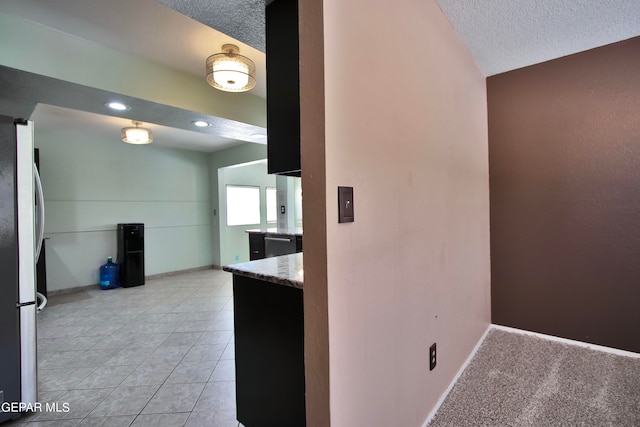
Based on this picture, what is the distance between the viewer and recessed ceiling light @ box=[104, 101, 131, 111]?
96.8 inches

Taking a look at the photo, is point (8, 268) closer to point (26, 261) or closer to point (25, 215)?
point (26, 261)

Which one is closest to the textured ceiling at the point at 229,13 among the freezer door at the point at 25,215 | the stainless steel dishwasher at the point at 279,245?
the freezer door at the point at 25,215

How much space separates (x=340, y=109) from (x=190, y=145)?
5.26 m

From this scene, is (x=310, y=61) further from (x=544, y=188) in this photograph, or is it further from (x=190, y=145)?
(x=190, y=145)

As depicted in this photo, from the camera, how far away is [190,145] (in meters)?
5.48

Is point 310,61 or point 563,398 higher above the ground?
point 310,61

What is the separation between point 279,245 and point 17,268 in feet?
8.45

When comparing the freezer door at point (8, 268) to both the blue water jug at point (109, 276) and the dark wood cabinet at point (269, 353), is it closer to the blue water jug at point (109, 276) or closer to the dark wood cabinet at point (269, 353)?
the dark wood cabinet at point (269, 353)

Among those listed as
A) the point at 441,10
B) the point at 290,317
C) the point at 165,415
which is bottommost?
the point at 165,415

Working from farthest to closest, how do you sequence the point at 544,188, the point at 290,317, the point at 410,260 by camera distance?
the point at 544,188, the point at 410,260, the point at 290,317

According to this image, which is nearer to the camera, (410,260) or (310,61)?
(310,61)

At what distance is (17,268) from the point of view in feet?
5.45

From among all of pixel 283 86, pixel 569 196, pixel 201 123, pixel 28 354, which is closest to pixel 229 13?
pixel 283 86

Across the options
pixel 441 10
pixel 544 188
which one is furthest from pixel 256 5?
pixel 544 188
